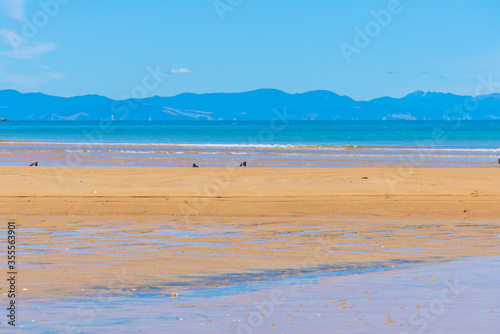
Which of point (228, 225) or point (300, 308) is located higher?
point (300, 308)

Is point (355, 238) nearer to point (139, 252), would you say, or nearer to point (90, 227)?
point (139, 252)

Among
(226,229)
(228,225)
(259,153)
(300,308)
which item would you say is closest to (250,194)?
(228,225)

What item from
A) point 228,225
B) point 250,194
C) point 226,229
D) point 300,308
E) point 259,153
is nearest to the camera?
point 300,308

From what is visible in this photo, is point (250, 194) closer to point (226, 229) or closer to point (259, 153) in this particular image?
point (226, 229)

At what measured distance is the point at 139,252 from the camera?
39.8ft

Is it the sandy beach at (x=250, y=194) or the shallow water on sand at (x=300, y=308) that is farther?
the sandy beach at (x=250, y=194)

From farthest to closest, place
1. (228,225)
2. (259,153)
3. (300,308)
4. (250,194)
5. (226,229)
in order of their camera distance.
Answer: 1. (259,153)
2. (250,194)
3. (228,225)
4. (226,229)
5. (300,308)

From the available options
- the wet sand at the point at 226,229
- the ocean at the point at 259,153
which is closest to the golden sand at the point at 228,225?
the wet sand at the point at 226,229

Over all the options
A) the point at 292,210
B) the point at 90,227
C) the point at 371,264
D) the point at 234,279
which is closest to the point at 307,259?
the point at 371,264

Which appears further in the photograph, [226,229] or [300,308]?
[226,229]

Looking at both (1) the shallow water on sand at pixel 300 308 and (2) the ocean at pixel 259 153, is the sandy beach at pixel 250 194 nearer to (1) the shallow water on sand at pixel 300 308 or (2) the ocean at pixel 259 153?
(1) the shallow water on sand at pixel 300 308

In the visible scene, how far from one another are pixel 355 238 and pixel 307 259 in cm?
262

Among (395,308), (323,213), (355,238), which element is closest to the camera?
(395,308)

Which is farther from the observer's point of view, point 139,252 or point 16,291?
point 139,252
